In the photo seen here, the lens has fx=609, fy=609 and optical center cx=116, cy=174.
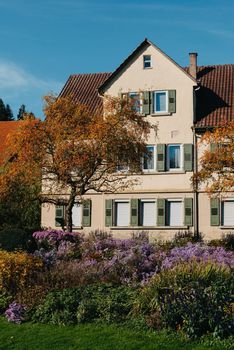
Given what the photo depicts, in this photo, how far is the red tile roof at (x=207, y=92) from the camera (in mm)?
34781

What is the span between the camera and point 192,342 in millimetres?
10883

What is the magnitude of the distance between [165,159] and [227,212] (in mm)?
4563

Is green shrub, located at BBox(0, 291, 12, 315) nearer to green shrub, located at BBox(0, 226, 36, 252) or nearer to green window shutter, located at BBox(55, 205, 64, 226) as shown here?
green shrub, located at BBox(0, 226, 36, 252)

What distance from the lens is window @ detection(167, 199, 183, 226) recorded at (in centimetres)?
3437

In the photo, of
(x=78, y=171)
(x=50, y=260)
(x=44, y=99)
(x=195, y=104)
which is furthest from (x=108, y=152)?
(x=195, y=104)

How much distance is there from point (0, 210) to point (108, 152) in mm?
9072

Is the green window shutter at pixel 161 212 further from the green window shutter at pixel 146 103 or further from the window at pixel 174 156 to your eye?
the green window shutter at pixel 146 103

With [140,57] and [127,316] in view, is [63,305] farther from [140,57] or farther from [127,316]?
[140,57]

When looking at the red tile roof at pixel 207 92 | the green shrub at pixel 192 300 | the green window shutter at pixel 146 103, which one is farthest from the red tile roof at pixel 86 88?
the green shrub at pixel 192 300

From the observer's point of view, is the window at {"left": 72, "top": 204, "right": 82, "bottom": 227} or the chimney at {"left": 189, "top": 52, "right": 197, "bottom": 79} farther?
the chimney at {"left": 189, "top": 52, "right": 197, "bottom": 79}

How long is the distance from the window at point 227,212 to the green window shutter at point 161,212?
3.23 metres

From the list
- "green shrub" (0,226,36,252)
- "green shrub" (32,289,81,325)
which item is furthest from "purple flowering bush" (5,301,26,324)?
"green shrub" (0,226,36,252)

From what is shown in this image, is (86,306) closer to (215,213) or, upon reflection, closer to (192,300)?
(192,300)

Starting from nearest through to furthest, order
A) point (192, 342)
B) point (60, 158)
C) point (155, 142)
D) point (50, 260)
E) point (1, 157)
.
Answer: point (192, 342), point (50, 260), point (60, 158), point (155, 142), point (1, 157)
